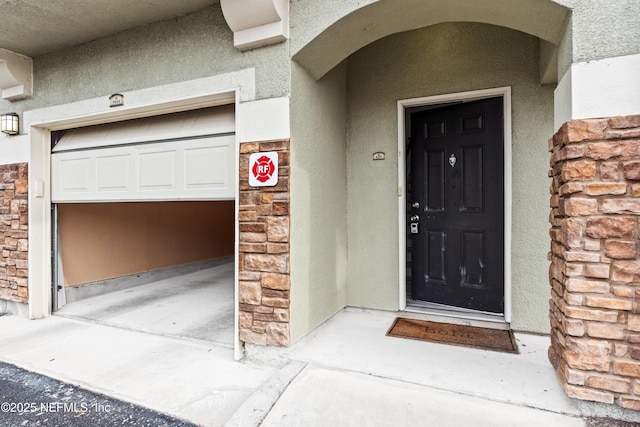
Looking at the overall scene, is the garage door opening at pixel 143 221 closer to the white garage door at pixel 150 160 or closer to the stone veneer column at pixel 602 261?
the white garage door at pixel 150 160

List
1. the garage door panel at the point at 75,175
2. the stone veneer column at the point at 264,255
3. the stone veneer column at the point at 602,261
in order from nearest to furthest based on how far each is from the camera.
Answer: the stone veneer column at the point at 602,261
the stone veneer column at the point at 264,255
the garage door panel at the point at 75,175

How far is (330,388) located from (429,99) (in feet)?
8.89

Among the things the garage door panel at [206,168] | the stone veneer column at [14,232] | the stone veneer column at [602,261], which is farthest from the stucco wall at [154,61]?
the stone veneer column at [602,261]

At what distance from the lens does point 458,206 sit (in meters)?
3.34

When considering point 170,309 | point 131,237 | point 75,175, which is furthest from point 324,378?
point 131,237

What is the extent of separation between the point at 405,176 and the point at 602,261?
1.94 metres

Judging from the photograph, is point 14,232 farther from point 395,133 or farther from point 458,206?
point 458,206

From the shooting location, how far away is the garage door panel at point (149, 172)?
9.15ft

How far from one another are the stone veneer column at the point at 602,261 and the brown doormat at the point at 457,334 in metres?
0.80

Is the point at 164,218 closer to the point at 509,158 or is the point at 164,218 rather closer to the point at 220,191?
the point at 220,191

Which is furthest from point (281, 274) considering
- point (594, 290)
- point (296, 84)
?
point (594, 290)

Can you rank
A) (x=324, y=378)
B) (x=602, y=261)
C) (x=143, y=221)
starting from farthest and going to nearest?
(x=143, y=221)
(x=324, y=378)
(x=602, y=261)

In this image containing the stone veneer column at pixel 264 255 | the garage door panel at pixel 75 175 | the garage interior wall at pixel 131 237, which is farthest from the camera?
the garage interior wall at pixel 131 237

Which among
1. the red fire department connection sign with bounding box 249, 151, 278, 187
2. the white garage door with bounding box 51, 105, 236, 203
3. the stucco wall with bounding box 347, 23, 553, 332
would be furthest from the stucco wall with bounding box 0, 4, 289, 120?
the stucco wall with bounding box 347, 23, 553, 332
